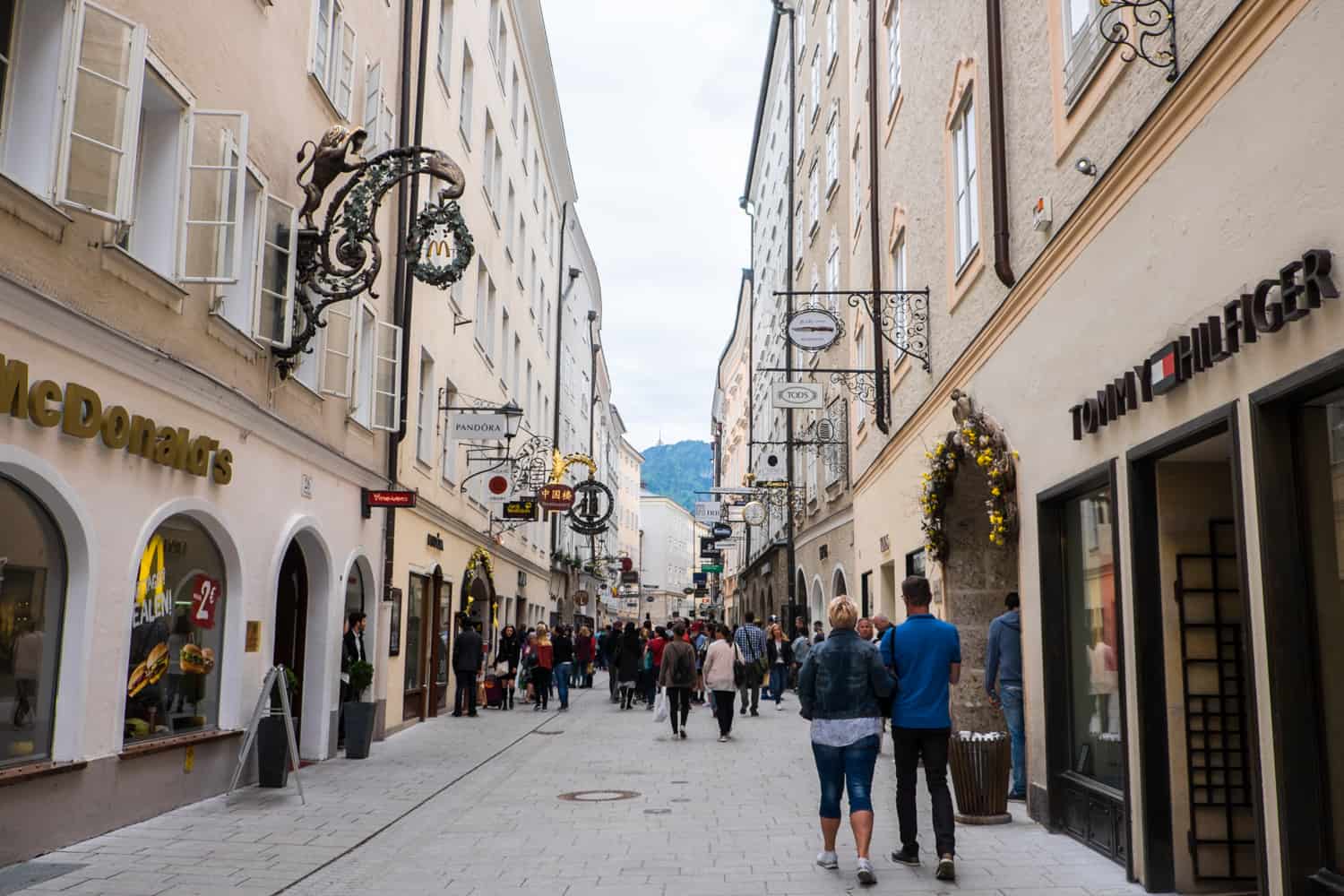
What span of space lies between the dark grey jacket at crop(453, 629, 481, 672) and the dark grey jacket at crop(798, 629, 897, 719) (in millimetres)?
13382

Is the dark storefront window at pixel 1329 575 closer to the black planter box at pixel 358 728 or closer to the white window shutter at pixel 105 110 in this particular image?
the white window shutter at pixel 105 110

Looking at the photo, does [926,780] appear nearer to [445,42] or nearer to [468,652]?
[468,652]

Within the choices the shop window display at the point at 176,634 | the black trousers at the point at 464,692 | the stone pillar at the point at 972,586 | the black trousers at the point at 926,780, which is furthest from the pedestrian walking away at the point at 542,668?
the black trousers at the point at 926,780

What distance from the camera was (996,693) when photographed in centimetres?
1086

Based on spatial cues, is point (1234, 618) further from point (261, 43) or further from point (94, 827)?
point (261, 43)

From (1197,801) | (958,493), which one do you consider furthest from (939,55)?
(1197,801)

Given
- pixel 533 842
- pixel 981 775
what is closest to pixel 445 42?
pixel 533 842

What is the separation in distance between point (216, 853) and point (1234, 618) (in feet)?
23.1

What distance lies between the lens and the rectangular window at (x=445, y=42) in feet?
67.3

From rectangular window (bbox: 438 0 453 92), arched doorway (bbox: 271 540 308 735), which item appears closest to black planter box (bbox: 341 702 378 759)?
arched doorway (bbox: 271 540 308 735)

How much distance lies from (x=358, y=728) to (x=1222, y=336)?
11.4m

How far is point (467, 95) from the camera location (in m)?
23.7

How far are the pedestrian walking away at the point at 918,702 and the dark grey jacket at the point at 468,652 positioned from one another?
13263 mm

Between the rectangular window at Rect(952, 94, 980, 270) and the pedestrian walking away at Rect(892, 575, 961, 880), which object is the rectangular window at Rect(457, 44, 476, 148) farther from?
the pedestrian walking away at Rect(892, 575, 961, 880)
